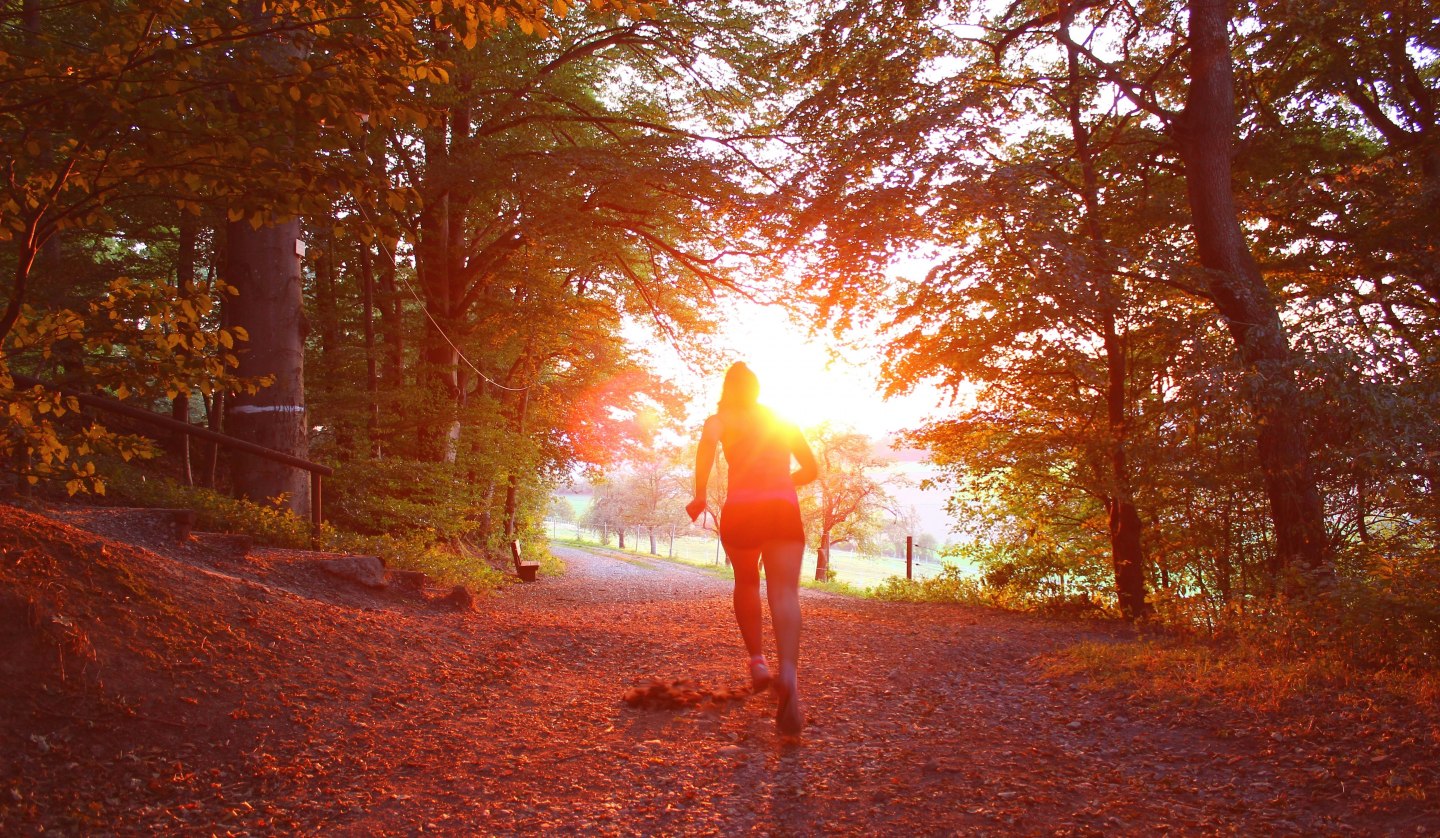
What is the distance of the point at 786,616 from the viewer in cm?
437

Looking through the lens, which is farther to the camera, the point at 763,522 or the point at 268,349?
the point at 268,349

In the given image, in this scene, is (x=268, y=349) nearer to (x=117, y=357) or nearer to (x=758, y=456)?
(x=117, y=357)

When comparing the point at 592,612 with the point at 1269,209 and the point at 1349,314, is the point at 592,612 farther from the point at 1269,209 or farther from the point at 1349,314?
the point at 1269,209

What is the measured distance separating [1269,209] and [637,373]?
1688 cm

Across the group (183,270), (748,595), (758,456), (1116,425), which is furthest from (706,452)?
(183,270)

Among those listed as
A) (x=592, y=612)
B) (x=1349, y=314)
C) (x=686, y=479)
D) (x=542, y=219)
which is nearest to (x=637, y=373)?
(x=542, y=219)

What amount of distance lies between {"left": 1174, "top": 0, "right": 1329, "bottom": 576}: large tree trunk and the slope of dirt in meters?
2.55

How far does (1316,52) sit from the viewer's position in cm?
1041

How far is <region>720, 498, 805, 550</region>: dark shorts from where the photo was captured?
4.48 m

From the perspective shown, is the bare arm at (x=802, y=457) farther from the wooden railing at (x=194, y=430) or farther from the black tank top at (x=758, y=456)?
the wooden railing at (x=194, y=430)

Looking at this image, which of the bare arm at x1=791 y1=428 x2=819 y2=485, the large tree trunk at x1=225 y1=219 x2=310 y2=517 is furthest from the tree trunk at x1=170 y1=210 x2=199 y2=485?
the bare arm at x1=791 y1=428 x2=819 y2=485

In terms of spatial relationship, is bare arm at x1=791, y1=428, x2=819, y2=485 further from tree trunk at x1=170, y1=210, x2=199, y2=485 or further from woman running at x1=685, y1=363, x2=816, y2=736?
tree trunk at x1=170, y1=210, x2=199, y2=485

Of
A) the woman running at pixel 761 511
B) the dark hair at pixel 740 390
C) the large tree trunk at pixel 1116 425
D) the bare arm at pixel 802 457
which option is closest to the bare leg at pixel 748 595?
the woman running at pixel 761 511

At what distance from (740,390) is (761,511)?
73 centimetres
